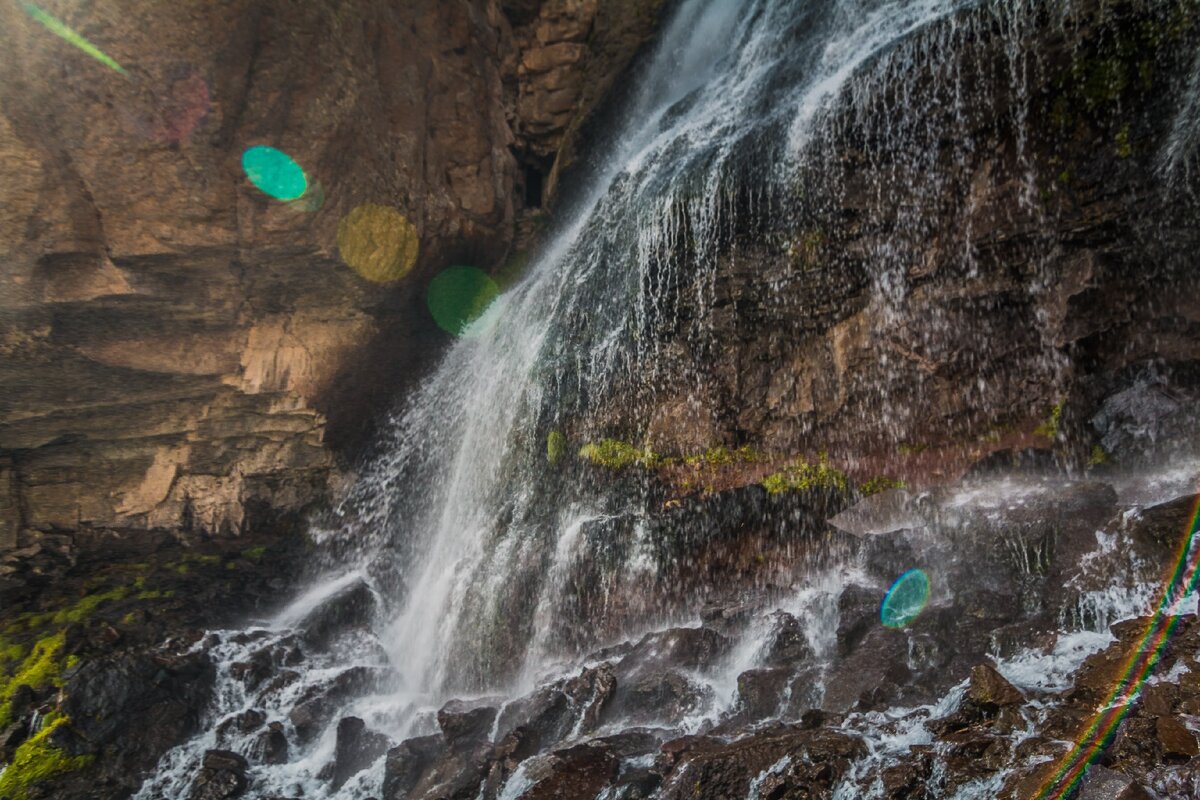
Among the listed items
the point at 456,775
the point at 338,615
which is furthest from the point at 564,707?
the point at 338,615

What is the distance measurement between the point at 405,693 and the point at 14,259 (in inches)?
358

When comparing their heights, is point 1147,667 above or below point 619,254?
below

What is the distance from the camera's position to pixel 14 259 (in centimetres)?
1151

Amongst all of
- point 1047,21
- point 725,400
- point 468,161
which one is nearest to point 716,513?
point 725,400

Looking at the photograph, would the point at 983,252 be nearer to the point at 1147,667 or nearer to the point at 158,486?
the point at 1147,667

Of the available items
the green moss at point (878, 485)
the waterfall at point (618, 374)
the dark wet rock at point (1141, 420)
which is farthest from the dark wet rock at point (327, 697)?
the dark wet rock at point (1141, 420)

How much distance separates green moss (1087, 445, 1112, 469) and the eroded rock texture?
11521 mm

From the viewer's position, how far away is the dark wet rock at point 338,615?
40.2 ft

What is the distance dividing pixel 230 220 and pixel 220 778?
28.8ft

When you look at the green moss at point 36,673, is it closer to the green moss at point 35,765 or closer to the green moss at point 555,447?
the green moss at point 35,765

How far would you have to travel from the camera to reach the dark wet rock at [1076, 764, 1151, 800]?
418 centimetres

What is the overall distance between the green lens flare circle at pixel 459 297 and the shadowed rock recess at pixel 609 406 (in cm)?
32

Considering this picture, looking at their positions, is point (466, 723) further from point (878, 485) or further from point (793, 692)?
point (878, 485)

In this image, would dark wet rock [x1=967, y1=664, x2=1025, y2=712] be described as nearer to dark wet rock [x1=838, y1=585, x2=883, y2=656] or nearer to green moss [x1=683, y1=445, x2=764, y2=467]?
dark wet rock [x1=838, y1=585, x2=883, y2=656]
